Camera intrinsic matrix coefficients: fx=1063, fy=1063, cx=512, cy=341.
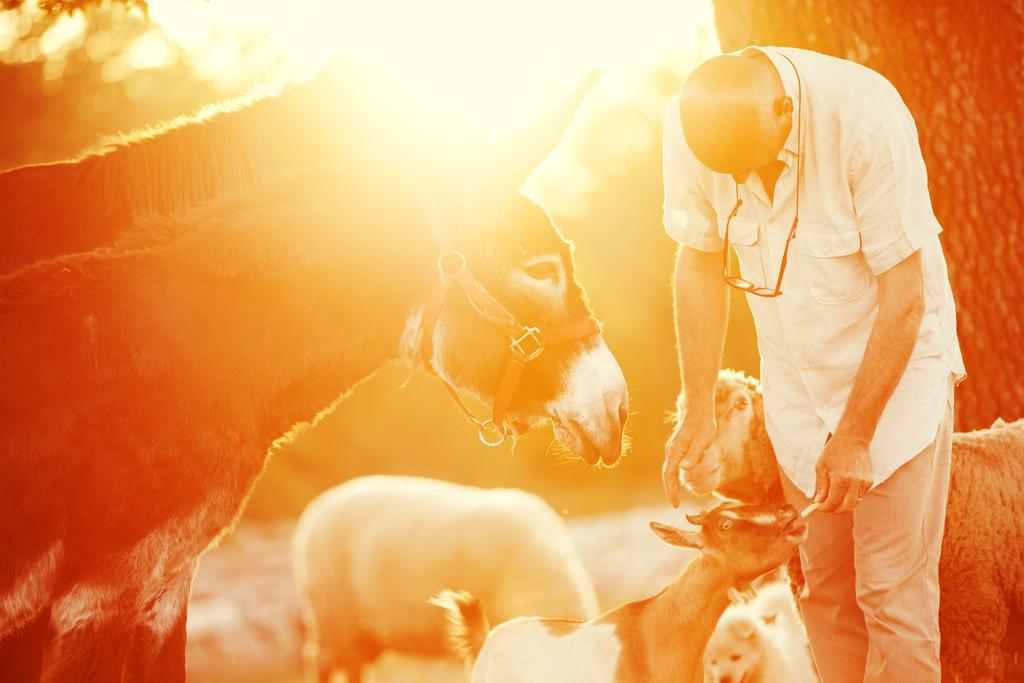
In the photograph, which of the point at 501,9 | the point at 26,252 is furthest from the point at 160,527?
the point at 501,9

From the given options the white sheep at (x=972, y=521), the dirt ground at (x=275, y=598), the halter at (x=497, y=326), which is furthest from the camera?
the dirt ground at (x=275, y=598)

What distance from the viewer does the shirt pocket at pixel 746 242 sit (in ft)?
12.0

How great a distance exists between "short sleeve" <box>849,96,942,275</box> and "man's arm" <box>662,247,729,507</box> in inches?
28.2

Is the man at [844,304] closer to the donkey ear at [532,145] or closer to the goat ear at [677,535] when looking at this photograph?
the goat ear at [677,535]

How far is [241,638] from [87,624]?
337 inches

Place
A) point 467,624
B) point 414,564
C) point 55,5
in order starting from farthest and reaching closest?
point 414,564, point 467,624, point 55,5

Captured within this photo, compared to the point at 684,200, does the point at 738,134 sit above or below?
above

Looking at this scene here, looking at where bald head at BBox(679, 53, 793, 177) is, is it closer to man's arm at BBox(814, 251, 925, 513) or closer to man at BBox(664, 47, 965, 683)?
man at BBox(664, 47, 965, 683)

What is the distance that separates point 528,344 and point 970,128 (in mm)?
2816

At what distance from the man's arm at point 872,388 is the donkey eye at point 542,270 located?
3.58 feet

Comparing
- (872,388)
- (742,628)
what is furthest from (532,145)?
(742,628)

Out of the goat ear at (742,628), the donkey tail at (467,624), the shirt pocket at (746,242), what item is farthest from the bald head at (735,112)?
the goat ear at (742,628)

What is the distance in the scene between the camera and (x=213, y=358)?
337 centimetres

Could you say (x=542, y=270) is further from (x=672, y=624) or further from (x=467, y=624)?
(x=467, y=624)
